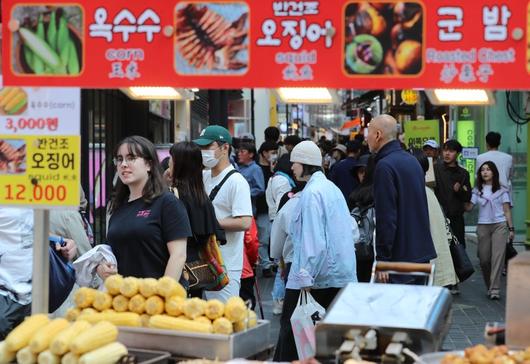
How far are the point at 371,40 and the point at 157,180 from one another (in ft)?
7.41

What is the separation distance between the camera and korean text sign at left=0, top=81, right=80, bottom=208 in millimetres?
4422

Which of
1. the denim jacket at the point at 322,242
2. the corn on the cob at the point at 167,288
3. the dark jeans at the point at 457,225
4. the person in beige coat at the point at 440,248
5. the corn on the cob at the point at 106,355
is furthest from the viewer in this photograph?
the dark jeans at the point at 457,225

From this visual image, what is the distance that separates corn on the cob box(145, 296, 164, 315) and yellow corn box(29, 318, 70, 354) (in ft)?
1.35

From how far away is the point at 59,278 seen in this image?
647 cm

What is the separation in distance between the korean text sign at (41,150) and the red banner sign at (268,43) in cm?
14

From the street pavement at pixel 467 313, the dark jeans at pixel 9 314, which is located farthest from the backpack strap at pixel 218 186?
the dark jeans at pixel 9 314

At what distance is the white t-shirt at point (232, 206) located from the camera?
782 centimetres

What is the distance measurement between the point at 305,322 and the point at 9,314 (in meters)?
2.10

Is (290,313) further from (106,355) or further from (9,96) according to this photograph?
(9,96)

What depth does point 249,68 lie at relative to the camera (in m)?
4.22

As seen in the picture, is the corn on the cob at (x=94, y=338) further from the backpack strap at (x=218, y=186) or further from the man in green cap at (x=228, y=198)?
the backpack strap at (x=218, y=186)

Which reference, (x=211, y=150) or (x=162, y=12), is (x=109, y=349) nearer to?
(x=162, y=12)

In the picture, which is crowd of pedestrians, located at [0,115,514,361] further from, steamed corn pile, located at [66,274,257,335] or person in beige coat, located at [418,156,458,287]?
steamed corn pile, located at [66,274,257,335]

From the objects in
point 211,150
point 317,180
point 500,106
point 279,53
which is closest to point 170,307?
point 279,53
